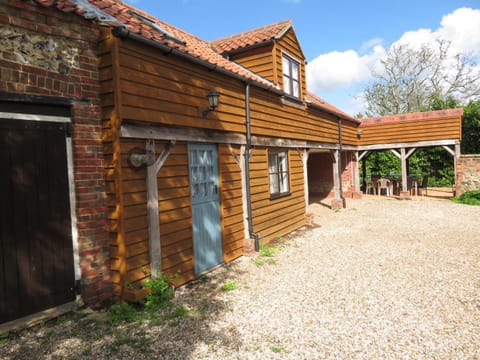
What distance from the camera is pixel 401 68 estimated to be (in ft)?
107

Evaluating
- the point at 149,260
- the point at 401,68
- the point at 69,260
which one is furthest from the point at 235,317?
the point at 401,68

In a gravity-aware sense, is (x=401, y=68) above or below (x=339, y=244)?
above

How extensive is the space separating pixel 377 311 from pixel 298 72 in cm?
817

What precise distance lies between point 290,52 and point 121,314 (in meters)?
8.77

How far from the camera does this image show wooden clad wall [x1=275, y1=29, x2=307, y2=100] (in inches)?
370

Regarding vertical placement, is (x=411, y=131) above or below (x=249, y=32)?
below

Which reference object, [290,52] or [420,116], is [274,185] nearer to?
[290,52]

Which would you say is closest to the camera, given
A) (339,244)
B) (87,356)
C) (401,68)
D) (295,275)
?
(87,356)

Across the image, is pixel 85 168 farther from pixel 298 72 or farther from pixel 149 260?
pixel 298 72

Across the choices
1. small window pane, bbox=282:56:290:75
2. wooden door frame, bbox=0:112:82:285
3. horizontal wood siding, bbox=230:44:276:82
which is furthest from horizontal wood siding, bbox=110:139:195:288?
small window pane, bbox=282:56:290:75

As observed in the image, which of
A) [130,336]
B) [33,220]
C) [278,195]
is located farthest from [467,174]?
[33,220]

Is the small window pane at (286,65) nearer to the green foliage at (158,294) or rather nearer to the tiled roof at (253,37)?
the tiled roof at (253,37)

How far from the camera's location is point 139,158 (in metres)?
4.64

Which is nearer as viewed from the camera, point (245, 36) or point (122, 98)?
point (122, 98)
